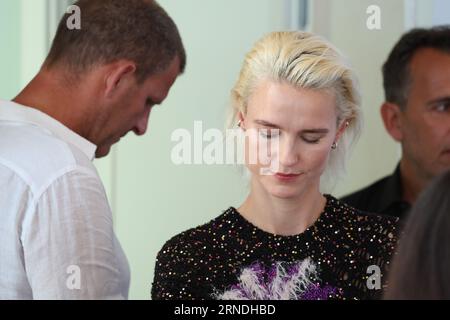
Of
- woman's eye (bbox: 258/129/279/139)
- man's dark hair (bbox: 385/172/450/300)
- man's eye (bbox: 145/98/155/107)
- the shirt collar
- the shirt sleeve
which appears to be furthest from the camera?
man's eye (bbox: 145/98/155/107)

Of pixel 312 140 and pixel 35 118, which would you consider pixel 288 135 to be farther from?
pixel 35 118

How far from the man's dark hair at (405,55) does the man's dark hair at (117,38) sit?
85 cm

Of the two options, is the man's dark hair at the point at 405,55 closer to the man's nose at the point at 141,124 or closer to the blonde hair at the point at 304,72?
the blonde hair at the point at 304,72

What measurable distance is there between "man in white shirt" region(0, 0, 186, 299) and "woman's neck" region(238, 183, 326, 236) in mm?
283

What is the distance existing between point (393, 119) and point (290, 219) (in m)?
0.82

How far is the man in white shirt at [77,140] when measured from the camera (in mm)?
1566

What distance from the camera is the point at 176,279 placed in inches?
70.2

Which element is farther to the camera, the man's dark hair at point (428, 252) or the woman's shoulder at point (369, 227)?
the woman's shoulder at point (369, 227)

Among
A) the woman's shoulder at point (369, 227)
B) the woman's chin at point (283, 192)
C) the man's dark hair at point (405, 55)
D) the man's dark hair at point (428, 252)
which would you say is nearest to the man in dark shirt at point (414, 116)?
the man's dark hair at point (405, 55)

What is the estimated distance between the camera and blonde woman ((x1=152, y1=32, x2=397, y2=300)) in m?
1.76

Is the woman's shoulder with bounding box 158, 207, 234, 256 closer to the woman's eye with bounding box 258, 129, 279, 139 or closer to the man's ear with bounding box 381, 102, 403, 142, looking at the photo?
the woman's eye with bounding box 258, 129, 279, 139

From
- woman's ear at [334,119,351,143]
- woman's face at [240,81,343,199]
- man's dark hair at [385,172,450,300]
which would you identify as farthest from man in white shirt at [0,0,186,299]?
man's dark hair at [385,172,450,300]

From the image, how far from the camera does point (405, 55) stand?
101 inches

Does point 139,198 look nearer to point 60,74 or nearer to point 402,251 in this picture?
point 60,74
